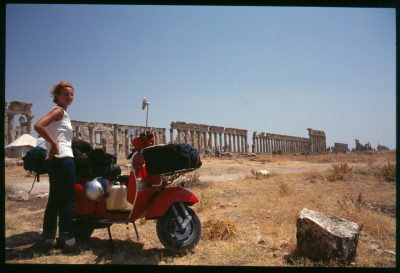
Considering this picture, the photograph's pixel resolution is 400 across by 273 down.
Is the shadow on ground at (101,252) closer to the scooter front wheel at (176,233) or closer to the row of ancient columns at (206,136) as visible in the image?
the scooter front wheel at (176,233)

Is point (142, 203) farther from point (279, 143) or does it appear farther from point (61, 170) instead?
point (279, 143)

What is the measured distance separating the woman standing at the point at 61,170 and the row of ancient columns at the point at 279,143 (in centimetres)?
5223

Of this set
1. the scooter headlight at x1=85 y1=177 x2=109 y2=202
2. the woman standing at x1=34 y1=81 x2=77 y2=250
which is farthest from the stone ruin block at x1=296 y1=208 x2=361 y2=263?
the woman standing at x1=34 y1=81 x2=77 y2=250

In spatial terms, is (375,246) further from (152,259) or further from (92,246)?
(92,246)

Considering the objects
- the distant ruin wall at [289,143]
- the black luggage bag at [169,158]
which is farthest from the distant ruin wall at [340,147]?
the black luggage bag at [169,158]

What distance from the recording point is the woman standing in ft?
15.8

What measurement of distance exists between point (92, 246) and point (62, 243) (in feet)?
1.86

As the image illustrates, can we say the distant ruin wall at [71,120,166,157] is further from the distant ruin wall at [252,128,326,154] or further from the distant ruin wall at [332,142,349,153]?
the distant ruin wall at [332,142,349,153]

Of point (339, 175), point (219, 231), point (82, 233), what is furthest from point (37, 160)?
point (339, 175)

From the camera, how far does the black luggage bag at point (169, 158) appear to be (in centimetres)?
478

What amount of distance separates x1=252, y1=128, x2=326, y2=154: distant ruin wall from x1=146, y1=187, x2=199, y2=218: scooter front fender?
181 feet

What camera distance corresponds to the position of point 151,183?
5039 mm

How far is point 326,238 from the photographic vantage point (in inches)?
178

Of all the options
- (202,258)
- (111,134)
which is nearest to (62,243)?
(202,258)
